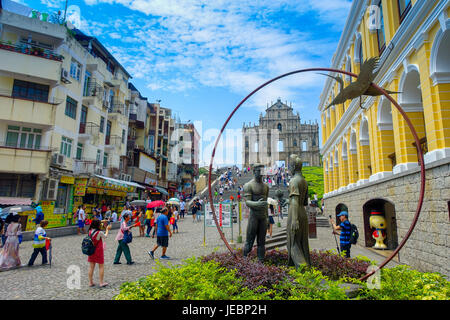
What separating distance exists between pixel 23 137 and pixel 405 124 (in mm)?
21234

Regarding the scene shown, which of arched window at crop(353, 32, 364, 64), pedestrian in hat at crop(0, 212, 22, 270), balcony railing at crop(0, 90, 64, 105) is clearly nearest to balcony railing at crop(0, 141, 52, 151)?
balcony railing at crop(0, 90, 64, 105)

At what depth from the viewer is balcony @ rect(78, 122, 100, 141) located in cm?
2281

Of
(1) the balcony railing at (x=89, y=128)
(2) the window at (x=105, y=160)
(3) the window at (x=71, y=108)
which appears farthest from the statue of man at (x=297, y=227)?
(2) the window at (x=105, y=160)

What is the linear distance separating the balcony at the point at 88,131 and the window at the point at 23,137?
12.7ft

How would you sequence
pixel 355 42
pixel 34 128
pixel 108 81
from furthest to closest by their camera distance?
pixel 108 81 → pixel 34 128 → pixel 355 42

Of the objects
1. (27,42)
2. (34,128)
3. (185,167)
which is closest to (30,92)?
(34,128)

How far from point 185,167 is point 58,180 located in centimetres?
3776

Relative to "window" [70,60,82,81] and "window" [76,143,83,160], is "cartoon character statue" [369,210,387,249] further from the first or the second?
"window" [70,60,82,81]

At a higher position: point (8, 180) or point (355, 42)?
point (355, 42)

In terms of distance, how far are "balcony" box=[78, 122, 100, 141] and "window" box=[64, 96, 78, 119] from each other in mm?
1520

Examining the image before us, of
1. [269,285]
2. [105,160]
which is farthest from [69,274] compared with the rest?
[105,160]

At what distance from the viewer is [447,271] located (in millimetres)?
7660

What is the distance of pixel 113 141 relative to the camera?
91.8 feet
